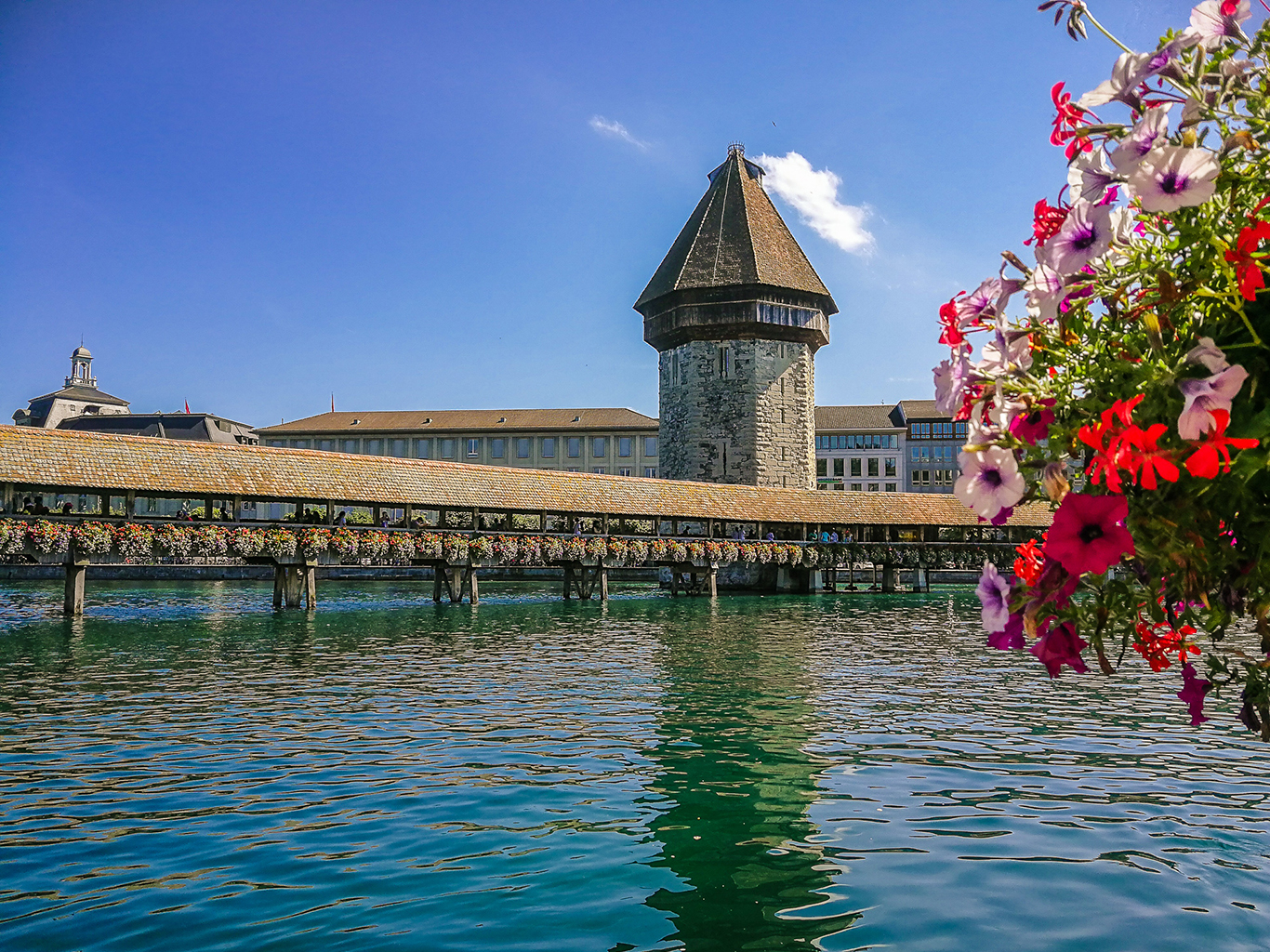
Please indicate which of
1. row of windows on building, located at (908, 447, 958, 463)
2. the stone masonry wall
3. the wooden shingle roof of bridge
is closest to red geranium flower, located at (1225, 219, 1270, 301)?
the wooden shingle roof of bridge

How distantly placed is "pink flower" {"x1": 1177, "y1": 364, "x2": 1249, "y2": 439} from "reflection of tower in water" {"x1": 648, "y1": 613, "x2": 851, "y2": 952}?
3451 millimetres

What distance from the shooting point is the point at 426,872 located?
16.7 feet

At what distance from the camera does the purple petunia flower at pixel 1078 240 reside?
162cm

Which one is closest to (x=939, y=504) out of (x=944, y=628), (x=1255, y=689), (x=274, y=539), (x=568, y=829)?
(x=944, y=628)

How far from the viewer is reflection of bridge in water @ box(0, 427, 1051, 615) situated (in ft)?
72.9

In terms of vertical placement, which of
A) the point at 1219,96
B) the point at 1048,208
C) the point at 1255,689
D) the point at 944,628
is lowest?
the point at 944,628

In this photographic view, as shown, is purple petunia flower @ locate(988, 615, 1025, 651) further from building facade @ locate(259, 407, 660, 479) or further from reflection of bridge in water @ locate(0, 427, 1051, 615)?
building facade @ locate(259, 407, 660, 479)

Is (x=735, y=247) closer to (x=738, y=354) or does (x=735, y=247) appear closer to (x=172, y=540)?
(x=738, y=354)

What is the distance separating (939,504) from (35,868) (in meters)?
35.7

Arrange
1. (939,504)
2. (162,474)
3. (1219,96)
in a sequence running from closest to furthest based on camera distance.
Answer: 1. (1219,96)
2. (162,474)
3. (939,504)

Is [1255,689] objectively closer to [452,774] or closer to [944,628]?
[452,774]

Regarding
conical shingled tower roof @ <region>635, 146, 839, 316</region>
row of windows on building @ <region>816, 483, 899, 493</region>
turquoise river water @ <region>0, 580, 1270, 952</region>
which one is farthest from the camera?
row of windows on building @ <region>816, 483, 899, 493</region>

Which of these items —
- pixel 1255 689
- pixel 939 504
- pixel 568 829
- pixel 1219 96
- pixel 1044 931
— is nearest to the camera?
pixel 1219 96

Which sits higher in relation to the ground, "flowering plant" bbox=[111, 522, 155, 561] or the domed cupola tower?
the domed cupola tower
